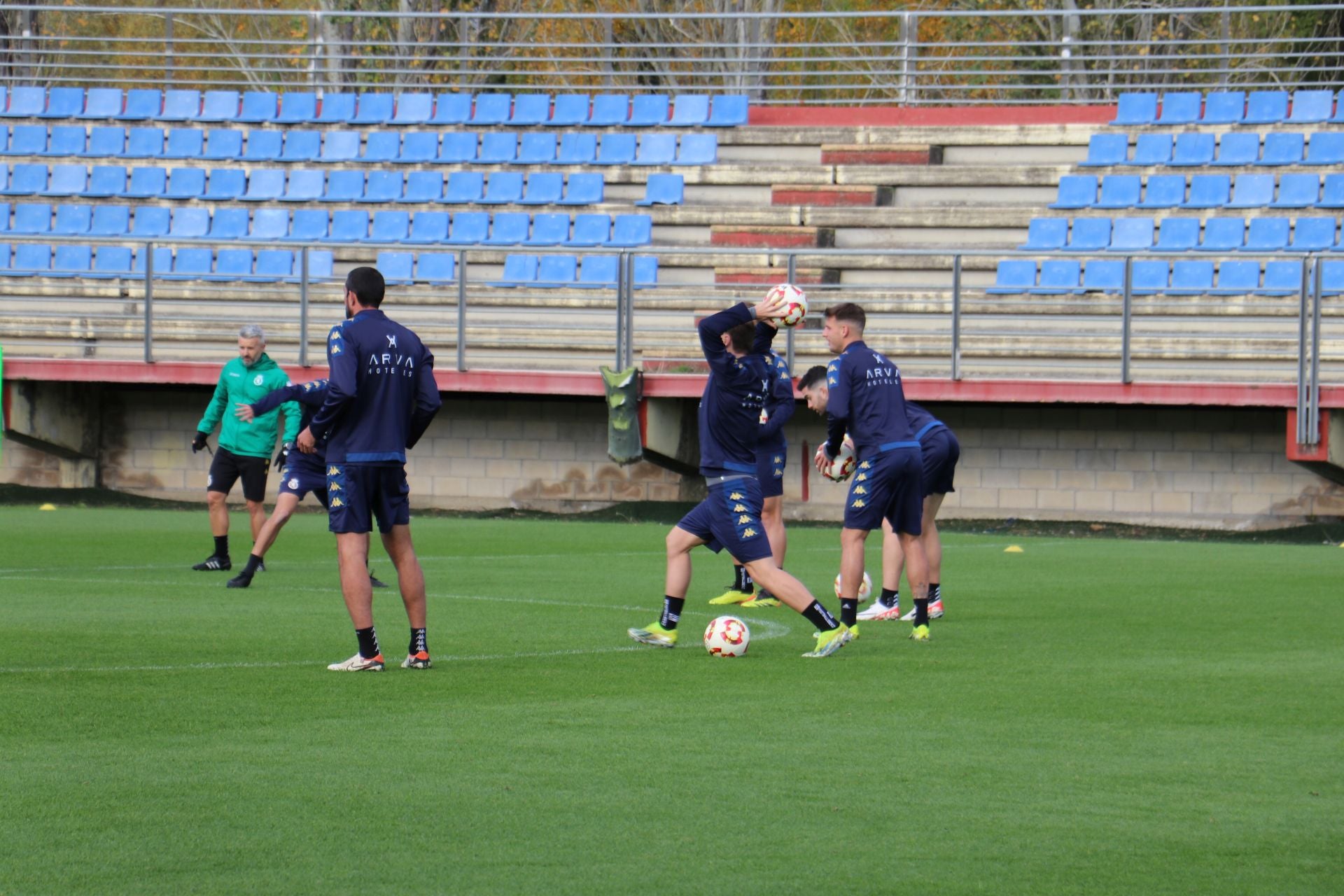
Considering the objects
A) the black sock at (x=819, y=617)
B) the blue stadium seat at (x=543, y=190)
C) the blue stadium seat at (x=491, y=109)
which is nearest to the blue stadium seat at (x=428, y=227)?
the blue stadium seat at (x=543, y=190)

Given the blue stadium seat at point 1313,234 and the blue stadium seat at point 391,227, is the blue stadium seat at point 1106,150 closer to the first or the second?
the blue stadium seat at point 1313,234

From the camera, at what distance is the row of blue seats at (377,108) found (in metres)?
26.0

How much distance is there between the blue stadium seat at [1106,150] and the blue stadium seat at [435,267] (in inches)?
321

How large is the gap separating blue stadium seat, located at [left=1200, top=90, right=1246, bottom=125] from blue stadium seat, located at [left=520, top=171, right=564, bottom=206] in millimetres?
8493

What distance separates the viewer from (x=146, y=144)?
26359 mm

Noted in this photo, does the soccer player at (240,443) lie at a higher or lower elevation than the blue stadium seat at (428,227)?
lower

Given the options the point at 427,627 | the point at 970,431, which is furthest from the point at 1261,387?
the point at 427,627

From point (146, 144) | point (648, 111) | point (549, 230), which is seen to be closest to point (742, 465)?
point (549, 230)

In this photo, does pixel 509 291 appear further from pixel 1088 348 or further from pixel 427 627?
pixel 427 627

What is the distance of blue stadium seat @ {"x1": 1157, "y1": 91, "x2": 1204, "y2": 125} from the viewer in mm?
23797

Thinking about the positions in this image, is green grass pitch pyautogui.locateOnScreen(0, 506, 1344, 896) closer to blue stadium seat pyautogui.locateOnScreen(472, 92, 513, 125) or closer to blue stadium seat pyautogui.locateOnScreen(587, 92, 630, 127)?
blue stadium seat pyautogui.locateOnScreen(587, 92, 630, 127)

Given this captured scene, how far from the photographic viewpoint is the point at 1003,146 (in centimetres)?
2441

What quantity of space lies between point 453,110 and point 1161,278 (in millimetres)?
10830

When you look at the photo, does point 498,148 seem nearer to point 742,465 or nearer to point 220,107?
point 220,107
